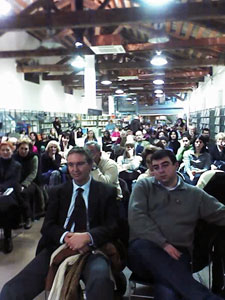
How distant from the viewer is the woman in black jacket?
395 centimetres

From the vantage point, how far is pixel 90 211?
239 cm

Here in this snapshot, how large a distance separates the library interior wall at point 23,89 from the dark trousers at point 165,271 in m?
8.74

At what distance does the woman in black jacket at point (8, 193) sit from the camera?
395 cm

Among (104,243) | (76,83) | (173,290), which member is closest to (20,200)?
(104,243)

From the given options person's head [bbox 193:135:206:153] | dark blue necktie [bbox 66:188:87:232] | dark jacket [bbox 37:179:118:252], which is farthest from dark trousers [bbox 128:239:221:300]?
person's head [bbox 193:135:206:153]

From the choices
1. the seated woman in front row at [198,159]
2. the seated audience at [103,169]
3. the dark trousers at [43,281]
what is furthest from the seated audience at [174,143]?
the dark trousers at [43,281]

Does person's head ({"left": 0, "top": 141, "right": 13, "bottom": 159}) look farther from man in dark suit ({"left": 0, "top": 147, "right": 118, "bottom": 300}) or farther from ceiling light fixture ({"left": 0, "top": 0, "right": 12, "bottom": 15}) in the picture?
ceiling light fixture ({"left": 0, "top": 0, "right": 12, "bottom": 15})

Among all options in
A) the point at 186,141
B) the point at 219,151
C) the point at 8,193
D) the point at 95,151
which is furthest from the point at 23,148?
the point at 186,141

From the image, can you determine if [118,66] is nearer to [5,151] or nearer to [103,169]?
[5,151]

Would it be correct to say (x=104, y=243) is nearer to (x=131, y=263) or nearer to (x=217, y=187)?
(x=131, y=263)

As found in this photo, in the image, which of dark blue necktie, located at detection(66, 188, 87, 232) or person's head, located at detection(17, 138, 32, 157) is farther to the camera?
person's head, located at detection(17, 138, 32, 157)

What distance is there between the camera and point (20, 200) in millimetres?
4449

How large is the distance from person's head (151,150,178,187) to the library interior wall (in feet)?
27.6

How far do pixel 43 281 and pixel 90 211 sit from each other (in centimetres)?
53
